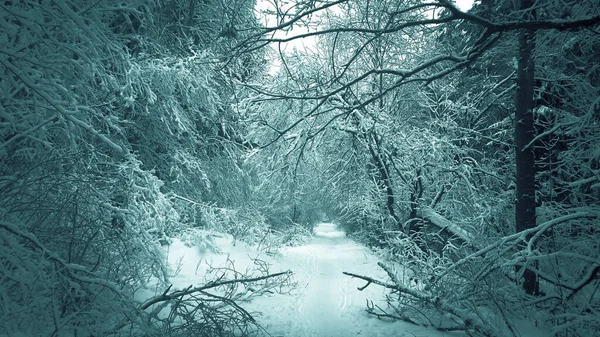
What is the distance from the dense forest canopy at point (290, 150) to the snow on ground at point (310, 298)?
17.4 inches

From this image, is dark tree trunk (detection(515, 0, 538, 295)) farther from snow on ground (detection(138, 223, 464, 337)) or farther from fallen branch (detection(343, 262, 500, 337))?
snow on ground (detection(138, 223, 464, 337))

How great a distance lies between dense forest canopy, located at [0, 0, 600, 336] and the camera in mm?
3371

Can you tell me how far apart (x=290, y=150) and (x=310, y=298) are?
4.01 m

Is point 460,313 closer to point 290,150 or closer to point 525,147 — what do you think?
point 525,147

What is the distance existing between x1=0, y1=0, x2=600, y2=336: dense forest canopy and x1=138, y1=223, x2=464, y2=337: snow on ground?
44 centimetres

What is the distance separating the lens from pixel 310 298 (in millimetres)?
8602

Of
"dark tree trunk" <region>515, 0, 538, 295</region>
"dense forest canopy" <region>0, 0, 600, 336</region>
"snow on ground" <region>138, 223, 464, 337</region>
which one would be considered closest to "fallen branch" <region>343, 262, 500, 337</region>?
"dense forest canopy" <region>0, 0, 600, 336</region>

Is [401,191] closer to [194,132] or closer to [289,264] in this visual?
[289,264]

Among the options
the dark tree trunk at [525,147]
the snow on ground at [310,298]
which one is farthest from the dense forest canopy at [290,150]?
the snow on ground at [310,298]

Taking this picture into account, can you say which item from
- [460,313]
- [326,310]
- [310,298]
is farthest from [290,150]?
[310,298]

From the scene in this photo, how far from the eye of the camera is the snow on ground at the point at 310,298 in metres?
6.14

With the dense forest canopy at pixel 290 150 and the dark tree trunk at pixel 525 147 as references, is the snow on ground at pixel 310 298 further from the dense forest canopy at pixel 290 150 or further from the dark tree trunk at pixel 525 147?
the dark tree trunk at pixel 525 147

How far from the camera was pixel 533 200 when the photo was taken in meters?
5.70

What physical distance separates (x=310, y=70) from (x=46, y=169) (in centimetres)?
900
